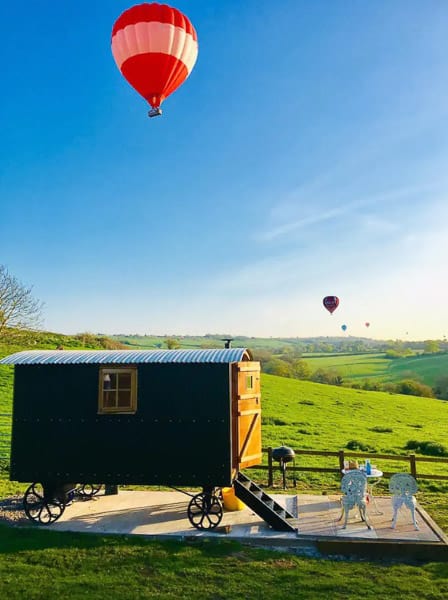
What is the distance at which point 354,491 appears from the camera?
Answer: 11.0m

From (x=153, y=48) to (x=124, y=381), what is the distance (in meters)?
9.68

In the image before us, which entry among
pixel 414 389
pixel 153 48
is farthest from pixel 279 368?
pixel 153 48

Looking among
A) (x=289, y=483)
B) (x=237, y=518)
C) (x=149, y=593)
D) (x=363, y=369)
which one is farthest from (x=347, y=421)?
(x=363, y=369)

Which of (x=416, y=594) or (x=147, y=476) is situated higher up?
(x=147, y=476)

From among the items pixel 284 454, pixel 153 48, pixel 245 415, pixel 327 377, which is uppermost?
pixel 153 48

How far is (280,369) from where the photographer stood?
194 ft

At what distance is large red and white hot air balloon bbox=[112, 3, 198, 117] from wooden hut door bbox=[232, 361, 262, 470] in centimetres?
859

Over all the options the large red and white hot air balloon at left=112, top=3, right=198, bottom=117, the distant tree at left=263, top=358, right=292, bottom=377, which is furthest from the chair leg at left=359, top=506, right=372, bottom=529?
the distant tree at left=263, top=358, right=292, bottom=377

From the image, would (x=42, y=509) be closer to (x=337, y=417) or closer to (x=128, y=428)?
(x=128, y=428)

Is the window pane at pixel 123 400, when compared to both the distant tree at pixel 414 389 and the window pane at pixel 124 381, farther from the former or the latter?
the distant tree at pixel 414 389

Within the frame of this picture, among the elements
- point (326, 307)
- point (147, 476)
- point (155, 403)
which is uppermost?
point (326, 307)

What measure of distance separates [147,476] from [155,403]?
175 cm

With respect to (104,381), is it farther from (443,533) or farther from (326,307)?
(326,307)

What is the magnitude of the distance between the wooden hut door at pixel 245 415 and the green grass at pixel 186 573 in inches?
82.6
